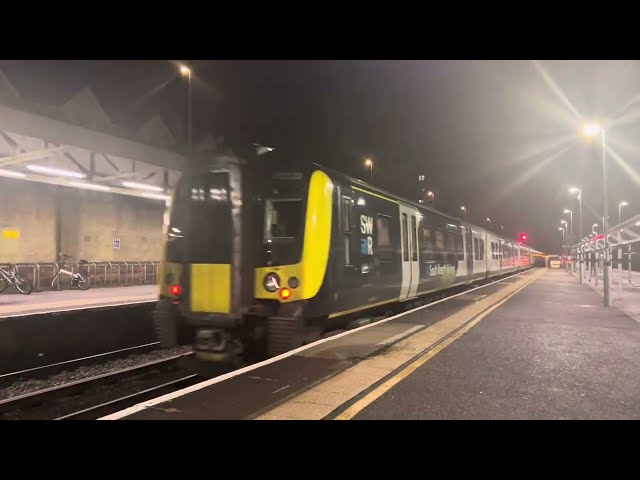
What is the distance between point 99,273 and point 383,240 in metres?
15.2

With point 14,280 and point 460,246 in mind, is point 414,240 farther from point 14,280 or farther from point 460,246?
point 14,280

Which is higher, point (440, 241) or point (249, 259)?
point (440, 241)

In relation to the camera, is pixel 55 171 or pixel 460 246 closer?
pixel 55 171

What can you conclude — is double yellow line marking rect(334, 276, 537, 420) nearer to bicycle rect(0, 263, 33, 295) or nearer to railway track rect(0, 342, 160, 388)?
railway track rect(0, 342, 160, 388)

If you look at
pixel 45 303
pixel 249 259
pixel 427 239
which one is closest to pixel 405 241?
pixel 427 239

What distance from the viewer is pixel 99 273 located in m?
19.6

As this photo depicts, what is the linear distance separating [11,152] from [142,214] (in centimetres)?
831

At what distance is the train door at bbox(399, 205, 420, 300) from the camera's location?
11.0 m

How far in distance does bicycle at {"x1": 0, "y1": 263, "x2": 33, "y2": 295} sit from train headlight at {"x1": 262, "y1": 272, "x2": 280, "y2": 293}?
1386cm

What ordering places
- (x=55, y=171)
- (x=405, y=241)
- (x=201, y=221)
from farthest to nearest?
(x=55, y=171) → (x=405, y=241) → (x=201, y=221)

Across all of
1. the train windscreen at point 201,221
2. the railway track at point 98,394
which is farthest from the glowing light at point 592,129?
the railway track at point 98,394

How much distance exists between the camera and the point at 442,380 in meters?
5.74

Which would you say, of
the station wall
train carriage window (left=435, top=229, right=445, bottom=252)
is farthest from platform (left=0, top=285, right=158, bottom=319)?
train carriage window (left=435, top=229, right=445, bottom=252)

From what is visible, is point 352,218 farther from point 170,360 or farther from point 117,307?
point 117,307
